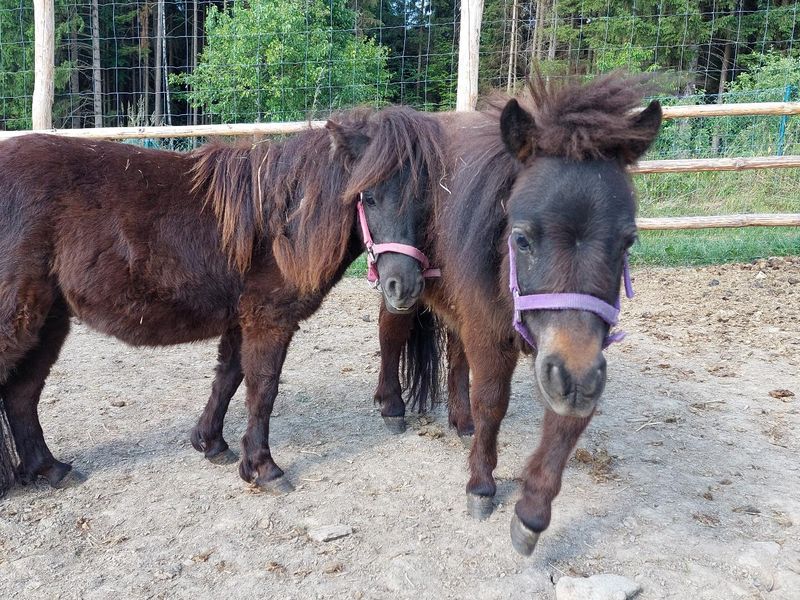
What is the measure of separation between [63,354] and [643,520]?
4271 mm

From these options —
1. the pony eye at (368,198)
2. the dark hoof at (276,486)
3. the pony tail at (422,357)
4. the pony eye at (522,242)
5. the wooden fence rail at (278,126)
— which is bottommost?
the dark hoof at (276,486)

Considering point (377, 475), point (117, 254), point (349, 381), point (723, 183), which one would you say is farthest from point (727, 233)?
point (117, 254)

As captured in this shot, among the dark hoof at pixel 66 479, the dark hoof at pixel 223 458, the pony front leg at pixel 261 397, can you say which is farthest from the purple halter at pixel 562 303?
the dark hoof at pixel 66 479

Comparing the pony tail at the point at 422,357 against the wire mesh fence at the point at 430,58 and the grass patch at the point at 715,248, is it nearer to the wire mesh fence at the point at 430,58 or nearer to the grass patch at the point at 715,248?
the wire mesh fence at the point at 430,58

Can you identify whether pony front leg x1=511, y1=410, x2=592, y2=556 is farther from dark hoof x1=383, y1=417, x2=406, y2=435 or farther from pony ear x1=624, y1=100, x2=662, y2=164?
Answer: dark hoof x1=383, y1=417, x2=406, y2=435

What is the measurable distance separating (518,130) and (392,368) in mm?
2014

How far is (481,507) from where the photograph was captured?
2.69 metres

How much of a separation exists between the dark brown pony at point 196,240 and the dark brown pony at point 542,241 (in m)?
0.31

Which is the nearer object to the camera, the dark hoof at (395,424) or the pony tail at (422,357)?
the dark hoof at (395,424)

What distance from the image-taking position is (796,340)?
478 cm

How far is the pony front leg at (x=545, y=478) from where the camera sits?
7.51 feet

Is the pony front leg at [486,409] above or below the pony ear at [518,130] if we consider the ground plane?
below

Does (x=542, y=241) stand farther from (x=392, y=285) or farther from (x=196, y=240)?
(x=196, y=240)

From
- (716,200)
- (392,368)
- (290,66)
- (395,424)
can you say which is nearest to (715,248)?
(716,200)
